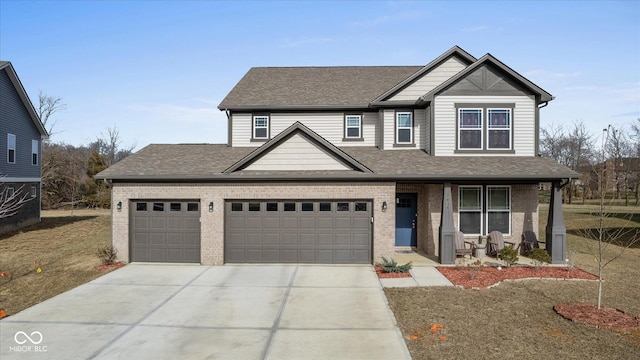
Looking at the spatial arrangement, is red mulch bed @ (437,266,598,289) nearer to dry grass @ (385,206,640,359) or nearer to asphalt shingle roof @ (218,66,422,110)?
dry grass @ (385,206,640,359)

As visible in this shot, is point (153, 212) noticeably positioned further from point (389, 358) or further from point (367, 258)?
point (389, 358)

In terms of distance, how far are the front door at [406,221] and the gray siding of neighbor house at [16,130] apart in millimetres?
21835

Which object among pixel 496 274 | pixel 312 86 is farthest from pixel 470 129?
pixel 312 86

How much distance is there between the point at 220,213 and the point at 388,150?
7.61 meters

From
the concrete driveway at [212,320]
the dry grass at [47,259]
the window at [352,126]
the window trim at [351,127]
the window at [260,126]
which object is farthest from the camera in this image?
the window at [260,126]

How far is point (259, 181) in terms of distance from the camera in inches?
567

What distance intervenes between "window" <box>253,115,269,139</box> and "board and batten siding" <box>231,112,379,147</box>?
0.70 ft

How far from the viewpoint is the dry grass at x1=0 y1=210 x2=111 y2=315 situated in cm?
1109

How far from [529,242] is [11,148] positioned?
28.1 m

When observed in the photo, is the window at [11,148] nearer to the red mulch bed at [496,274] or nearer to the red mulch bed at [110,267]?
the red mulch bed at [110,267]

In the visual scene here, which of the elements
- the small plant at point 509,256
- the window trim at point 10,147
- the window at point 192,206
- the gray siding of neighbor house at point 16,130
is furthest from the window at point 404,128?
the window trim at point 10,147

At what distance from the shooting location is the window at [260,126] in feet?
59.5

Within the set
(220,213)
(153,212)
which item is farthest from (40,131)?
(220,213)

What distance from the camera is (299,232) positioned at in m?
14.5
